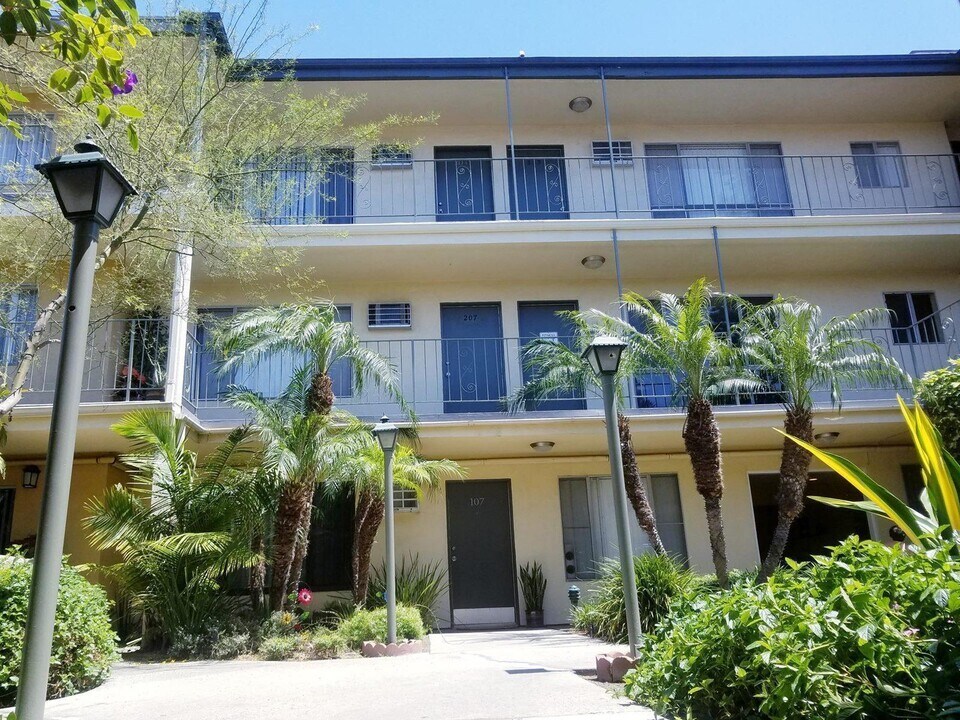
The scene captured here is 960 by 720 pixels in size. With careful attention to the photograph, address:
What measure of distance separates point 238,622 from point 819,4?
1193 cm

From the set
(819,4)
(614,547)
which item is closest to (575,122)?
(819,4)

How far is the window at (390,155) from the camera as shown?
1371cm

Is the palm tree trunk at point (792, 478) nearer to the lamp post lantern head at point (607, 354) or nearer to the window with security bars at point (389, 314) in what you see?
the lamp post lantern head at point (607, 354)

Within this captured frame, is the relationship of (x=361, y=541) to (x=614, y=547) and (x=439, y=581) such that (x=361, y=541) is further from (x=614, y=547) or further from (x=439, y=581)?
(x=614, y=547)

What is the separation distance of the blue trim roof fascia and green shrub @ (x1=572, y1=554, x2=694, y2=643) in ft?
28.3

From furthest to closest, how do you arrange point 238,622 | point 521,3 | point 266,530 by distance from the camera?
point 521,3, point 266,530, point 238,622

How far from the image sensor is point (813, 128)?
15.5 metres

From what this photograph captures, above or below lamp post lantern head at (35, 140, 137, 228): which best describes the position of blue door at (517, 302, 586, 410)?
above

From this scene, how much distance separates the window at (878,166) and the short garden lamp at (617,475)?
10358mm

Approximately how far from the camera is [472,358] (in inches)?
547

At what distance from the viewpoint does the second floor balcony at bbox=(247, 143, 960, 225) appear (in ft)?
47.6

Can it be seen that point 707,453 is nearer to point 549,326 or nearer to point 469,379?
point 549,326

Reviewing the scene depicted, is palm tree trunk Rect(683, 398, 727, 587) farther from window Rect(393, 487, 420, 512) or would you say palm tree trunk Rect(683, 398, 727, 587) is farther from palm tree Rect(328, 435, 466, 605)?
window Rect(393, 487, 420, 512)

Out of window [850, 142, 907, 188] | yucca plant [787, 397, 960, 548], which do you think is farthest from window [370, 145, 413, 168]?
yucca plant [787, 397, 960, 548]
